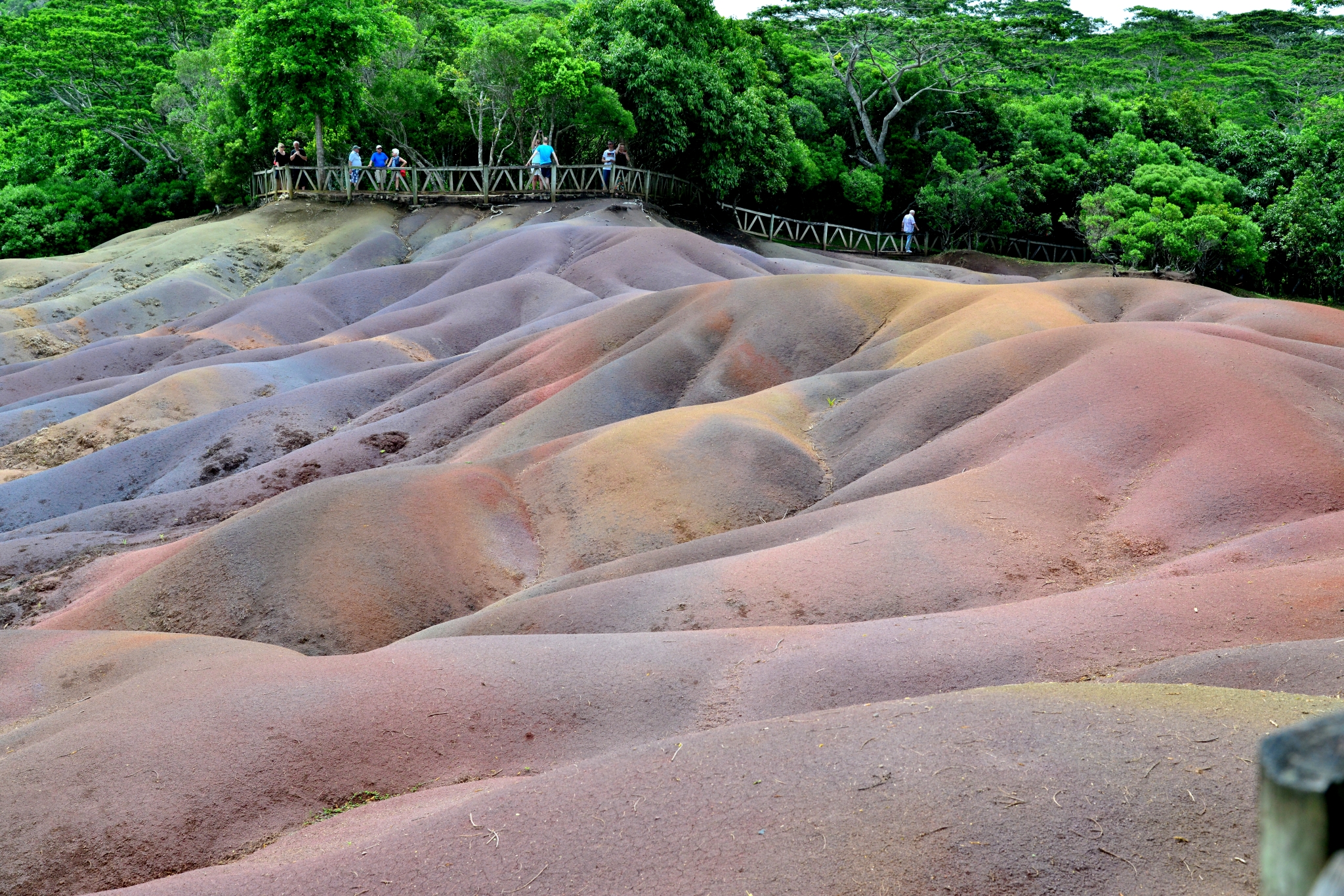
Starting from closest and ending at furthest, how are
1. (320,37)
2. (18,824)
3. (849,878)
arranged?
1. (849,878)
2. (18,824)
3. (320,37)

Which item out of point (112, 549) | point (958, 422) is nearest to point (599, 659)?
point (958, 422)

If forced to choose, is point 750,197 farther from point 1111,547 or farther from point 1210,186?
point 1111,547

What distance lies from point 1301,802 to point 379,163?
49.6 metres

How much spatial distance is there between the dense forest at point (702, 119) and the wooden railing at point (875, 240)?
98 cm

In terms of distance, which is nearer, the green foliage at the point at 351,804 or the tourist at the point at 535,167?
the green foliage at the point at 351,804

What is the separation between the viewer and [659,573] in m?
14.3

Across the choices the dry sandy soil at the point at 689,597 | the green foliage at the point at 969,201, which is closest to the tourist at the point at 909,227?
the green foliage at the point at 969,201

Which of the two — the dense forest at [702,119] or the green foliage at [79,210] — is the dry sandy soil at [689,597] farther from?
the green foliage at [79,210]

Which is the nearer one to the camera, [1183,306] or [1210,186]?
[1183,306]

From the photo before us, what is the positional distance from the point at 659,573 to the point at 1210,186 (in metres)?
38.6

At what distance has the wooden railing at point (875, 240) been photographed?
5359 centimetres

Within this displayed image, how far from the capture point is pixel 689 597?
44.2ft

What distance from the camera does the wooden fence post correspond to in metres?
1.60

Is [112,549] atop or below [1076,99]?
below
